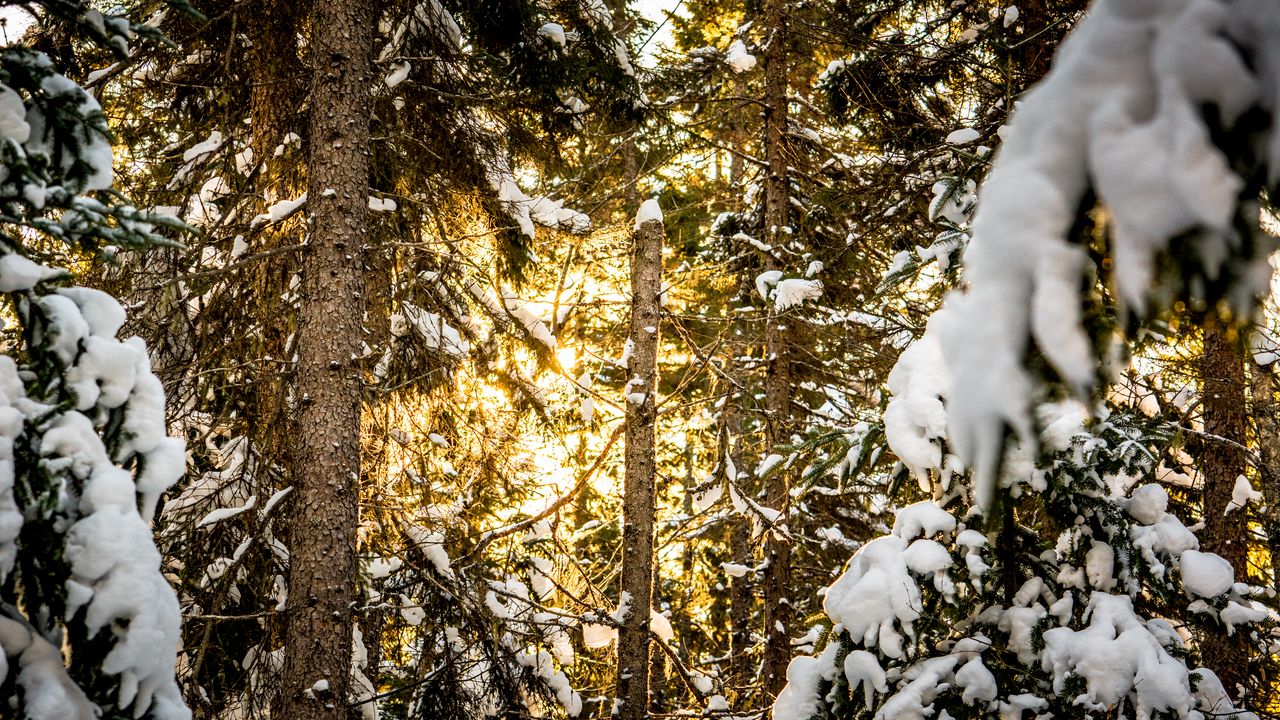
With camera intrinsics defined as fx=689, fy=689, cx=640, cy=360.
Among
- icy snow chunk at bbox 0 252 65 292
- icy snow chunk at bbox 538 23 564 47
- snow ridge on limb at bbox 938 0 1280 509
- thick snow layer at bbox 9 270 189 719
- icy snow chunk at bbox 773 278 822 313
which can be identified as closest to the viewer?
snow ridge on limb at bbox 938 0 1280 509

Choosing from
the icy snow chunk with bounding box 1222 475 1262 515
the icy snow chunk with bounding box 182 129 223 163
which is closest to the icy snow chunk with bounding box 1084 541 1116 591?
the icy snow chunk with bounding box 1222 475 1262 515

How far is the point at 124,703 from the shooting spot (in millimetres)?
2090

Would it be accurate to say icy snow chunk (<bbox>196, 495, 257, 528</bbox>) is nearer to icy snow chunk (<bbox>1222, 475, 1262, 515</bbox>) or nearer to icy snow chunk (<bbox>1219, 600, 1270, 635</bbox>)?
icy snow chunk (<bbox>1219, 600, 1270, 635</bbox>)

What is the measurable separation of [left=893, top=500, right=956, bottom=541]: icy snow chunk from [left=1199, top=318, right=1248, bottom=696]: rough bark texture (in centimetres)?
382

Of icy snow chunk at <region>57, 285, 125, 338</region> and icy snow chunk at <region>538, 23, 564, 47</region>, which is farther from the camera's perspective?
icy snow chunk at <region>538, 23, 564, 47</region>

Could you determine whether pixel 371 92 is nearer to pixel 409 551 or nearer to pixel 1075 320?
pixel 409 551

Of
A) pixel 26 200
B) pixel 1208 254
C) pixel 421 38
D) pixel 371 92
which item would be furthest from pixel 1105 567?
pixel 421 38

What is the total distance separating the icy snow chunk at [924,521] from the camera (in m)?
3.56

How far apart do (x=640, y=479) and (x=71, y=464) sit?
13.6 feet

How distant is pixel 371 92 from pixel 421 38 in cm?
85

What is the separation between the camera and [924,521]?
142 inches

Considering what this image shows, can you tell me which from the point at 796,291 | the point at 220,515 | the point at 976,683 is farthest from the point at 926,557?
the point at 220,515

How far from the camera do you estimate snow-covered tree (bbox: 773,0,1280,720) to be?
92 cm

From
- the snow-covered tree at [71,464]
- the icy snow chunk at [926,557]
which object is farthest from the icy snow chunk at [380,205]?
the icy snow chunk at [926,557]
